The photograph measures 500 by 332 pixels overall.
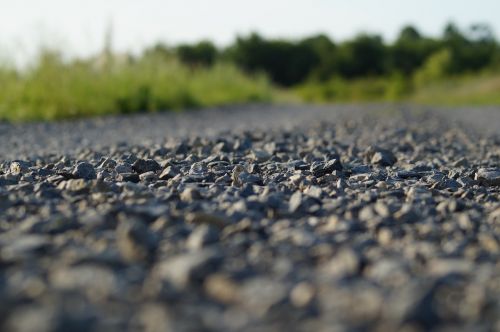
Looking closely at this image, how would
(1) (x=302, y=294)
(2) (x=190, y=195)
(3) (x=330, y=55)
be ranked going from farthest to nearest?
1. (3) (x=330, y=55)
2. (2) (x=190, y=195)
3. (1) (x=302, y=294)

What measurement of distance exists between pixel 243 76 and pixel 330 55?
2121 cm

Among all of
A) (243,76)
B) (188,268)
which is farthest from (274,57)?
(188,268)

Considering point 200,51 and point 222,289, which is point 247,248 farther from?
point 200,51

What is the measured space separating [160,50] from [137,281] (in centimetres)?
1360

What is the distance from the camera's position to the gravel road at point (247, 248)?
1302 millimetres

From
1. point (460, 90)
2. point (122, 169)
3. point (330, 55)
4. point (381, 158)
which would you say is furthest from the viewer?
point (330, 55)

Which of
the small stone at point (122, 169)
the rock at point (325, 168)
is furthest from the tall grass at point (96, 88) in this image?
the rock at point (325, 168)

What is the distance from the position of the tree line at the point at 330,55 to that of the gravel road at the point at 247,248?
36078mm

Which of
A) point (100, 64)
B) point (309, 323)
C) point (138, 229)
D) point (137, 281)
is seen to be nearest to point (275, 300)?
point (309, 323)

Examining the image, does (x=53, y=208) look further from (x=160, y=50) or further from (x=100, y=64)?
(x=160, y=50)

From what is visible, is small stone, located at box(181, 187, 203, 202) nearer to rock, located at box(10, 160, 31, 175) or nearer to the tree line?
rock, located at box(10, 160, 31, 175)

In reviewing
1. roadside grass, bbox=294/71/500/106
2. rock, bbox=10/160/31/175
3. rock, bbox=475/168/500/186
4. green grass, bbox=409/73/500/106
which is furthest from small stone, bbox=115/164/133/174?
roadside grass, bbox=294/71/500/106

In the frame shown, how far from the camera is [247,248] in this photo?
68.7 inches

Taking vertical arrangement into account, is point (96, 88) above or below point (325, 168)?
above
